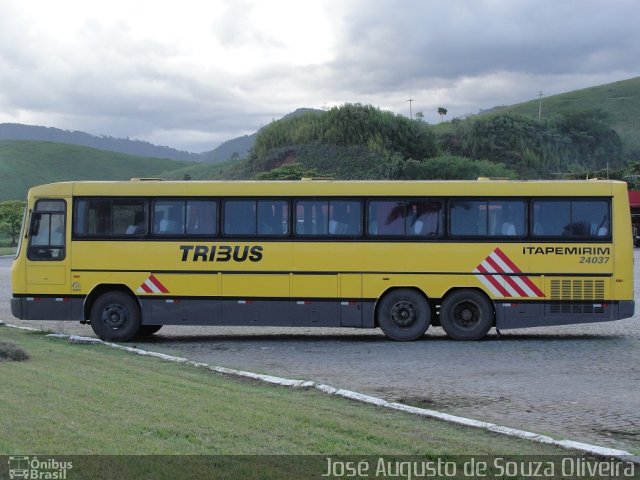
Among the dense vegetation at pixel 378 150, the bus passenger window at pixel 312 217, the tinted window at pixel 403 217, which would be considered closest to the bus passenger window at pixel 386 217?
the tinted window at pixel 403 217

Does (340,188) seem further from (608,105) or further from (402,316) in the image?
(608,105)

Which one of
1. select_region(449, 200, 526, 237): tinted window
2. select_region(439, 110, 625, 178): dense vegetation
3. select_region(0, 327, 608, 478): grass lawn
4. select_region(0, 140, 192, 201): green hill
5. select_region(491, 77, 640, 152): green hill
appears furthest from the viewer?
select_region(491, 77, 640, 152): green hill

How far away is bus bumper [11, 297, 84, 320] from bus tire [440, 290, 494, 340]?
725cm

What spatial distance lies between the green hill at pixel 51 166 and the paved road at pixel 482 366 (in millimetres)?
133902

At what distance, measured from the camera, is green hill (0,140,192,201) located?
524ft

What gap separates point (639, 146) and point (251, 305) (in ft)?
493

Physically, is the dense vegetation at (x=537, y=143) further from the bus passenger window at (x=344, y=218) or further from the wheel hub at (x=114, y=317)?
the wheel hub at (x=114, y=317)

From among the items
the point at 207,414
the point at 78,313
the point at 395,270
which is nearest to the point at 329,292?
the point at 395,270

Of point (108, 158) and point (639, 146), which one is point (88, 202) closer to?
point (639, 146)

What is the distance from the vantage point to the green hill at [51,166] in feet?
524

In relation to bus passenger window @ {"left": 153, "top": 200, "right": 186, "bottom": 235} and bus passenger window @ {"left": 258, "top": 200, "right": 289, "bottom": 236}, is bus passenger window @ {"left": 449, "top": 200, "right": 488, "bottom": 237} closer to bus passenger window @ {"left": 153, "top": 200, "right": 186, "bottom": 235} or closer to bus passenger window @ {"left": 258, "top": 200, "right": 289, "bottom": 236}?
bus passenger window @ {"left": 258, "top": 200, "right": 289, "bottom": 236}

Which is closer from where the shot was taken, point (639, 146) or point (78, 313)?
point (78, 313)

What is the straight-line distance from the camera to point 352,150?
84.8 m

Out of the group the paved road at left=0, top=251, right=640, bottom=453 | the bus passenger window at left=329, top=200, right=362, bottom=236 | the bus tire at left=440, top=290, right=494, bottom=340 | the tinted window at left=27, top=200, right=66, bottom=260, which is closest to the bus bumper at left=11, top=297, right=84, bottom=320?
the tinted window at left=27, top=200, right=66, bottom=260
